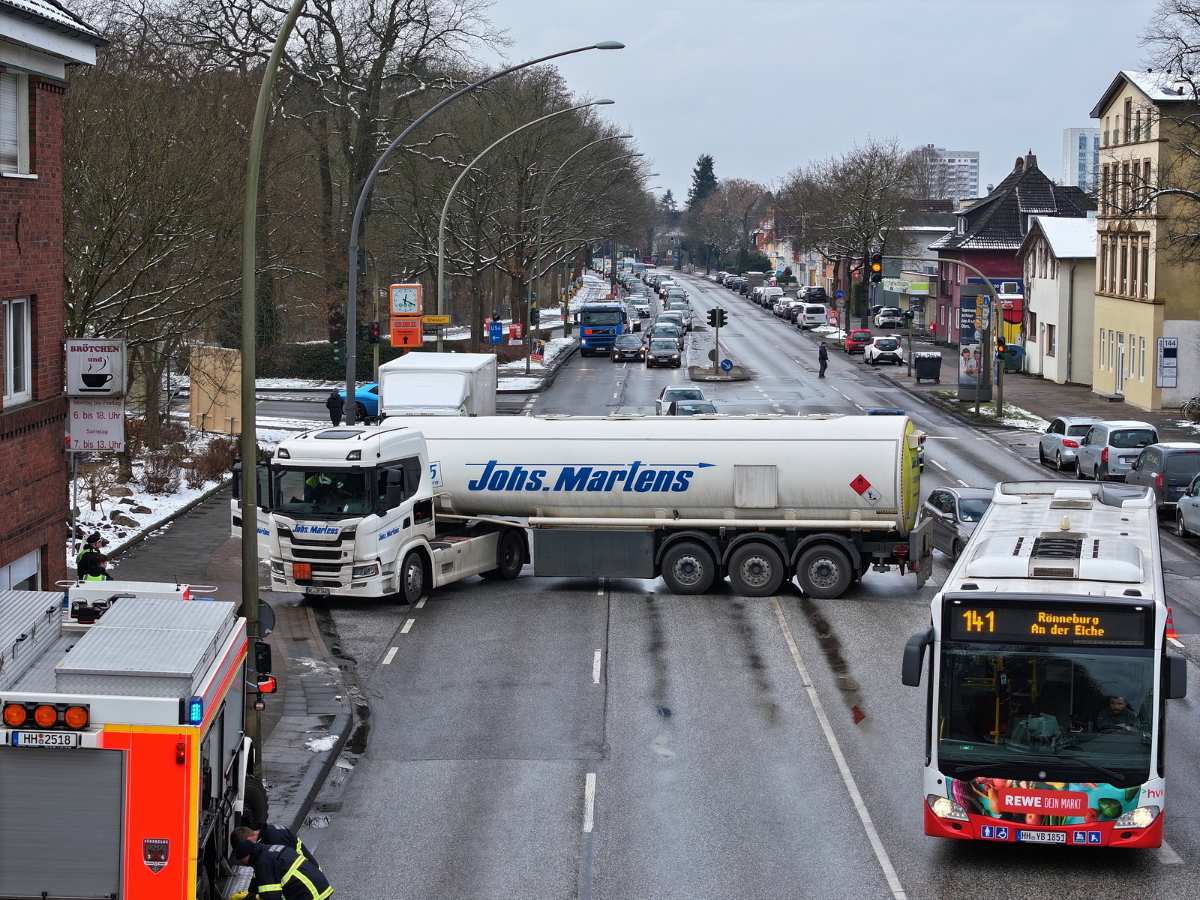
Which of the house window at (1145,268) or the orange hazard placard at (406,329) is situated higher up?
the house window at (1145,268)

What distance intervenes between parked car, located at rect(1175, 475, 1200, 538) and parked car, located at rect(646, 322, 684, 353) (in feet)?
152

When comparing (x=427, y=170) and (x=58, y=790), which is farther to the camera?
(x=427, y=170)

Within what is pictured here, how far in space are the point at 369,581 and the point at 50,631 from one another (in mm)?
13754

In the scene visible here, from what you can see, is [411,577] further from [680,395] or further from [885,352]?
[885,352]

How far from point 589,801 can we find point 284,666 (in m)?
7.23

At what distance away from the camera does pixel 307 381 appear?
2736 inches

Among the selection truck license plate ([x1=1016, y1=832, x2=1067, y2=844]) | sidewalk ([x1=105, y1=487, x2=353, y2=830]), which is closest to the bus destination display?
truck license plate ([x1=1016, y1=832, x2=1067, y2=844])

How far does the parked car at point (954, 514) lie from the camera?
3116 cm

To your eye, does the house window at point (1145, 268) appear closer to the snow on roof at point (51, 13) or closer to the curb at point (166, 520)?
the curb at point (166, 520)

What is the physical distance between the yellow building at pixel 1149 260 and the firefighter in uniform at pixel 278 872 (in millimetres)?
48092

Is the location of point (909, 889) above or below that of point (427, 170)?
below

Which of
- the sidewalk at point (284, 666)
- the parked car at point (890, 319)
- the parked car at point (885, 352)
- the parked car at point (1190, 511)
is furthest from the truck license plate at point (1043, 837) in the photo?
the parked car at point (890, 319)

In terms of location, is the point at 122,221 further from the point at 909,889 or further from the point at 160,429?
the point at 909,889

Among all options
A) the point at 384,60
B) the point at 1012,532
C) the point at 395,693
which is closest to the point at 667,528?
the point at 395,693
